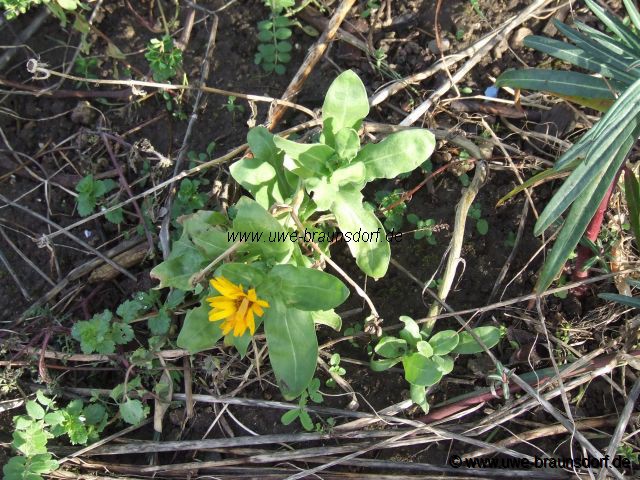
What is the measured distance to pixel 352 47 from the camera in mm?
2609

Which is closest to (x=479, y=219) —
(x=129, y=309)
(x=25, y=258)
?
(x=129, y=309)

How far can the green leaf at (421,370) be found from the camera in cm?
201

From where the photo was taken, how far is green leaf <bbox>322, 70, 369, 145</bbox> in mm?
2002

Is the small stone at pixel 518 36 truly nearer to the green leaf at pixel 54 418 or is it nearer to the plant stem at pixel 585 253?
the plant stem at pixel 585 253

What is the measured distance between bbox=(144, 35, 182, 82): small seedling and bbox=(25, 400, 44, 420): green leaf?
140 centimetres

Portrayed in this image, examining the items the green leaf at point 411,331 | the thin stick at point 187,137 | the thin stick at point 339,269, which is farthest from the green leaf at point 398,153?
the thin stick at point 187,137

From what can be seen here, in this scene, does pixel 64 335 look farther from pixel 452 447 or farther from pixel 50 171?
pixel 452 447

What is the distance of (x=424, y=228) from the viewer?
2.34 metres

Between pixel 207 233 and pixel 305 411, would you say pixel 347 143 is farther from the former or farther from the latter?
pixel 305 411

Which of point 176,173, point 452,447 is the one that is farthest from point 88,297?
point 452,447

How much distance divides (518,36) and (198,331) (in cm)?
180

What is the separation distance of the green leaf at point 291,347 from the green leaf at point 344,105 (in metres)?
0.63

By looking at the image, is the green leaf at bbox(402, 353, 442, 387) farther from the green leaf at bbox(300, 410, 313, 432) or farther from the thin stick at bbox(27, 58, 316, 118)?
the thin stick at bbox(27, 58, 316, 118)

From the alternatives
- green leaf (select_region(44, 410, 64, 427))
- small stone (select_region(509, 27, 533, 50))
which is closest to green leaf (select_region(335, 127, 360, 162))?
small stone (select_region(509, 27, 533, 50))
